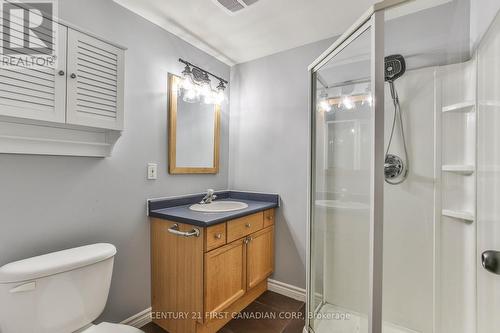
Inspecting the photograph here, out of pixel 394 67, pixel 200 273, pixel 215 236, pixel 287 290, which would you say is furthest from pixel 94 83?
pixel 287 290

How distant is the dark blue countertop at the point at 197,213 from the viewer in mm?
1490

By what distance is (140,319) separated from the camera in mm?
1658

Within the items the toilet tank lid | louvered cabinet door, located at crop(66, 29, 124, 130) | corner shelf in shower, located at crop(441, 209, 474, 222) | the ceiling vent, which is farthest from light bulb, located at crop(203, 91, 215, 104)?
corner shelf in shower, located at crop(441, 209, 474, 222)

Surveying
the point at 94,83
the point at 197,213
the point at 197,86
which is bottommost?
the point at 197,213

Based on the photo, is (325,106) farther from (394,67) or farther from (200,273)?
(200,273)

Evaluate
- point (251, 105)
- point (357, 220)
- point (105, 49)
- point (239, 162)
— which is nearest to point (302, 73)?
point (251, 105)

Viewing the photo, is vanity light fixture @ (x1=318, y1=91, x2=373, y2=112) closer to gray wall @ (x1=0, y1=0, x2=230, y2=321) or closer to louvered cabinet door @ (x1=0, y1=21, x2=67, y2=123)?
gray wall @ (x1=0, y1=0, x2=230, y2=321)

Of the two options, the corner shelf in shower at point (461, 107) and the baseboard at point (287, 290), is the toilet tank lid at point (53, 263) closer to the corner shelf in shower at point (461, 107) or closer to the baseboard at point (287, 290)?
the baseboard at point (287, 290)

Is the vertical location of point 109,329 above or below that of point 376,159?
below

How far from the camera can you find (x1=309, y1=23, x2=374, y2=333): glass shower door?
4.48 ft

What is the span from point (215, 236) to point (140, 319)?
87 centimetres

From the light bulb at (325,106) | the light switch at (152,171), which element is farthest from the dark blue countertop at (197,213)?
the light bulb at (325,106)

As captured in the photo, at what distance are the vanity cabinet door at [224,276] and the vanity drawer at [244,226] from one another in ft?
0.19

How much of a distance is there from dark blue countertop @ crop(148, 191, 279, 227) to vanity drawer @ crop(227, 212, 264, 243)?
6cm
